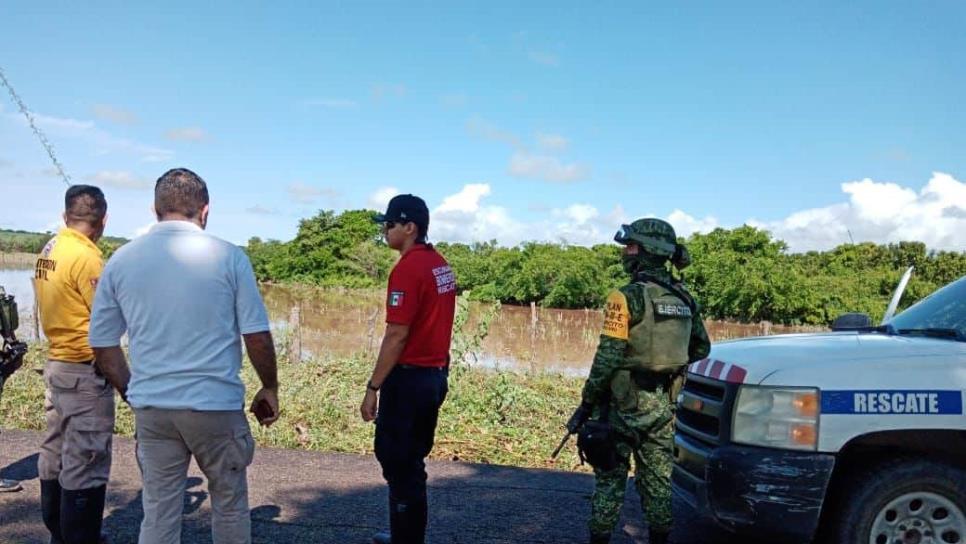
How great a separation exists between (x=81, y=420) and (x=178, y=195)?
149 cm

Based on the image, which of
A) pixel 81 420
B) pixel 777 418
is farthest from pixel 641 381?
pixel 81 420

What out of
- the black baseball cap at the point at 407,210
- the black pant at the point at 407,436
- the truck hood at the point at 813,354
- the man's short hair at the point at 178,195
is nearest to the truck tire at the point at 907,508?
the truck hood at the point at 813,354

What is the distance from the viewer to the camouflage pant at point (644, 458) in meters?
4.07

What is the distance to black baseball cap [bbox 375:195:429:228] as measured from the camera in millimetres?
4012

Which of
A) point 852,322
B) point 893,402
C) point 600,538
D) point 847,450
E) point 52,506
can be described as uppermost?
point 852,322

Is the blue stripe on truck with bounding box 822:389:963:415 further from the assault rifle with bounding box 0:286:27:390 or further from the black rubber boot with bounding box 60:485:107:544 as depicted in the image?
the assault rifle with bounding box 0:286:27:390

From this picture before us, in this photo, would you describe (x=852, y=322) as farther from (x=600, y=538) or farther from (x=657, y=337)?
(x=600, y=538)

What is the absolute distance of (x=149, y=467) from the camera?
3088mm

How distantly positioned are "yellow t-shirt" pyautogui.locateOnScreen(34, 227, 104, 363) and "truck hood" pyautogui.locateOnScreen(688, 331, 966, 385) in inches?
133

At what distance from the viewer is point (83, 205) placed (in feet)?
13.0

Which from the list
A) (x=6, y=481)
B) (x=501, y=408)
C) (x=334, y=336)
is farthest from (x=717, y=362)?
(x=334, y=336)

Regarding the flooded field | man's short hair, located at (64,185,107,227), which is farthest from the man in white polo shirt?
the flooded field

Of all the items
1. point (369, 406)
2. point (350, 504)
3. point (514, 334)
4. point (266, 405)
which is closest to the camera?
point (266, 405)

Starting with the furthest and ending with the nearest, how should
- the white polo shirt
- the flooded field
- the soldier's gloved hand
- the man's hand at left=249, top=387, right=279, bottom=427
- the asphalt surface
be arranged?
the flooded field
the asphalt surface
the soldier's gloved hand
the man's hand at left=249, top=387, right=279, bottom=427
the white polo shirt
